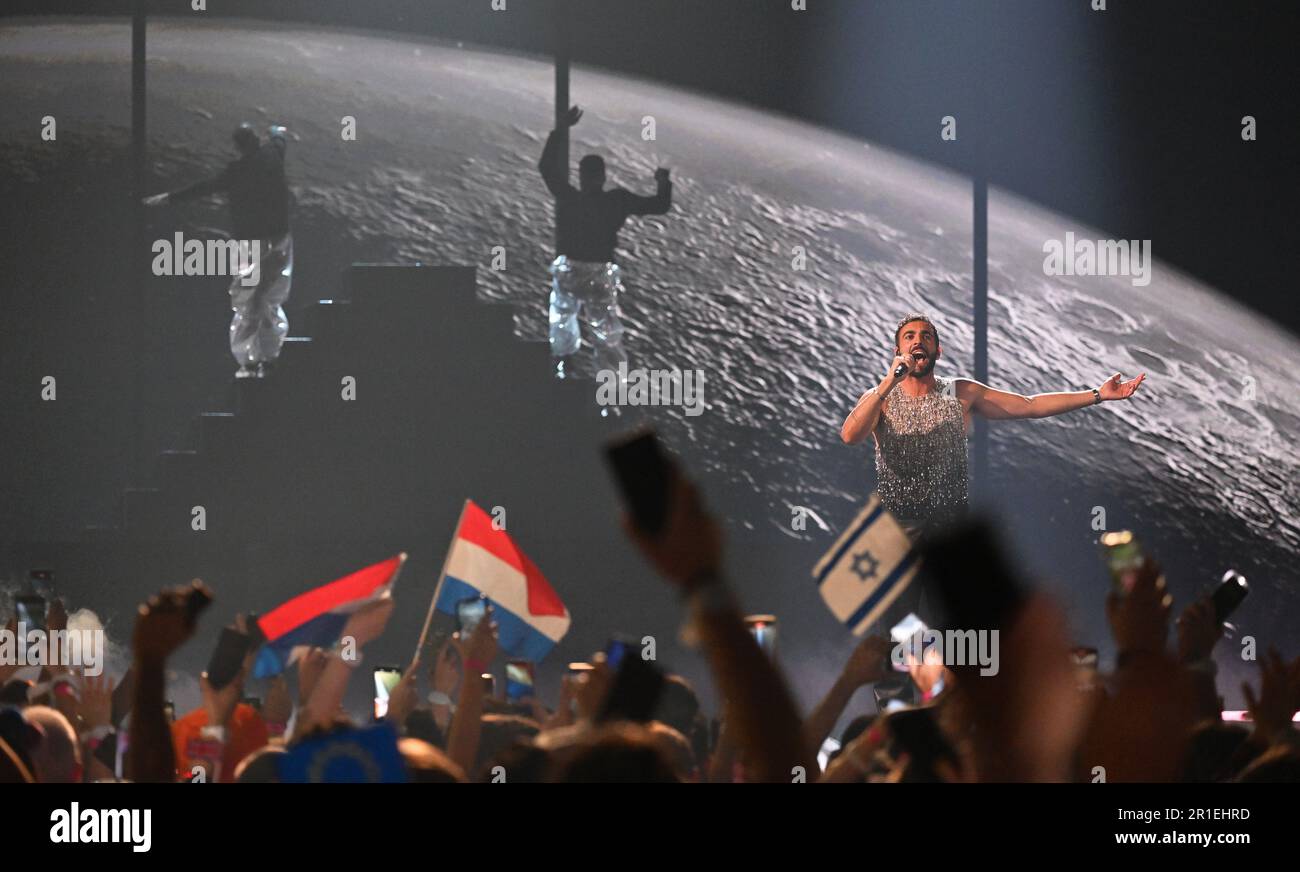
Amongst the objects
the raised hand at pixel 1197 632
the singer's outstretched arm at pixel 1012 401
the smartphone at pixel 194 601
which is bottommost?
the singer's outstretched arm at pixel 1012 401

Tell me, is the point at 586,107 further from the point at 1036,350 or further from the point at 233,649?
the point at 233,649

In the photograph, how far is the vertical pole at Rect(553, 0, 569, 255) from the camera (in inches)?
350

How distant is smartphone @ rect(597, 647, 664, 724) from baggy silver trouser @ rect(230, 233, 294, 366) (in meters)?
7.00

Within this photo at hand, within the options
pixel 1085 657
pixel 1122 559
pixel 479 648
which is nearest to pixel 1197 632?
pixel 1122 559

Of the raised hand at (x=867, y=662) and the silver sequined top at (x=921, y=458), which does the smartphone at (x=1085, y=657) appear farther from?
the silver sequined top at (x=921, y=458)

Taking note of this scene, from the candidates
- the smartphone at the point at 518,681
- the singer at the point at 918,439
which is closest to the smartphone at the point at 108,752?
the smartphone at the point at 518,681

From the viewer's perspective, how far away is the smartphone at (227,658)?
3.31 meters

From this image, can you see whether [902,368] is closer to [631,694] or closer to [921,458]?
[921,458]

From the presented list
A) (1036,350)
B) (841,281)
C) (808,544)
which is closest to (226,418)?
(808,544)

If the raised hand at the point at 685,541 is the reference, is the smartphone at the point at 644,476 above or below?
above

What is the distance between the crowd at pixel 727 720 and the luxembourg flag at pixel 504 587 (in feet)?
4.00

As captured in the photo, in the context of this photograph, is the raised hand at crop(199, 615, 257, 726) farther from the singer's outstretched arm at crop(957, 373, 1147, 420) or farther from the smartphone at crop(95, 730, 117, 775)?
the singer's outstretched arm at crop(957, 373, 1147, 420)

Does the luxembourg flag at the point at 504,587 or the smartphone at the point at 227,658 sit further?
the luxembourg flag at the point at 504,587

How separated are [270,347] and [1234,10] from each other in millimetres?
5423
